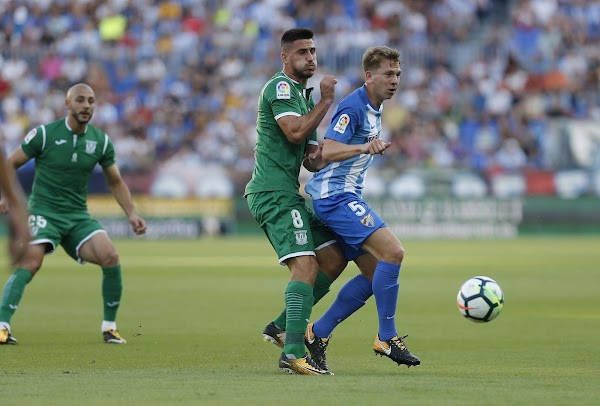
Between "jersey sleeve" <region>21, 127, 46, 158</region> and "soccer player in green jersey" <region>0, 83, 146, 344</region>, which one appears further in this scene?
"jersey sleeve" <region>21, 127, 46, 158</region>

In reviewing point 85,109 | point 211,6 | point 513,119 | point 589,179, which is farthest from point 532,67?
point 85,109

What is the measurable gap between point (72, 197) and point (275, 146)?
11.2 feet

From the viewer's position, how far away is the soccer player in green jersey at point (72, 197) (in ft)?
37.0

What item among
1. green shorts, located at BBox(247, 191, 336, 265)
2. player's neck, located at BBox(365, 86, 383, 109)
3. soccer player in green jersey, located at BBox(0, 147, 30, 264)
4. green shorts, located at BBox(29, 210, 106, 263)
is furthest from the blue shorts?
soccer player in green jersey, located at BBox(0, 147, 30, 264)

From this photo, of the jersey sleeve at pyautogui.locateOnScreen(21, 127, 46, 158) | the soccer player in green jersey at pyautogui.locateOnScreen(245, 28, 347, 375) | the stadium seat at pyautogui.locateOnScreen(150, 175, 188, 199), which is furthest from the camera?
the stadium seat at pyautogui.locateOnScreen(150, 175, 188, 199)

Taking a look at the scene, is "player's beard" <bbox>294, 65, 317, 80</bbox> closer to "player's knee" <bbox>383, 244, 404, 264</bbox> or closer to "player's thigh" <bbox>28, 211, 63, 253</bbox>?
"player's knee" <bbox>383, 244, 404, 264</bbox>

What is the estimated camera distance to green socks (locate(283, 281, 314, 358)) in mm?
8609

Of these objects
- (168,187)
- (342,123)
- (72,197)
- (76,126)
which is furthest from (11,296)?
(168,187)

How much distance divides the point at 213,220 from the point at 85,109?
22.2m

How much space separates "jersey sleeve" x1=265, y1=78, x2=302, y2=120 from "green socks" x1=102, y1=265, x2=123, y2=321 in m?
3.36

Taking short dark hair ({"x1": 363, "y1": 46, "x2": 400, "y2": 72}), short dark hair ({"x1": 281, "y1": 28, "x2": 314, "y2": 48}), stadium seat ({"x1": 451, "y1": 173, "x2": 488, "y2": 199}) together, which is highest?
short dark hair ({"x1": 281, "y1": 28, "x2": 314, "y2": 48})

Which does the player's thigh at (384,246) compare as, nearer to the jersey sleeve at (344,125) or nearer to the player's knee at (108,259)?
the jersey sleeve at (344,125)

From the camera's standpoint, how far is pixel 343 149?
861 cm

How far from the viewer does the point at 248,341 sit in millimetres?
11086
